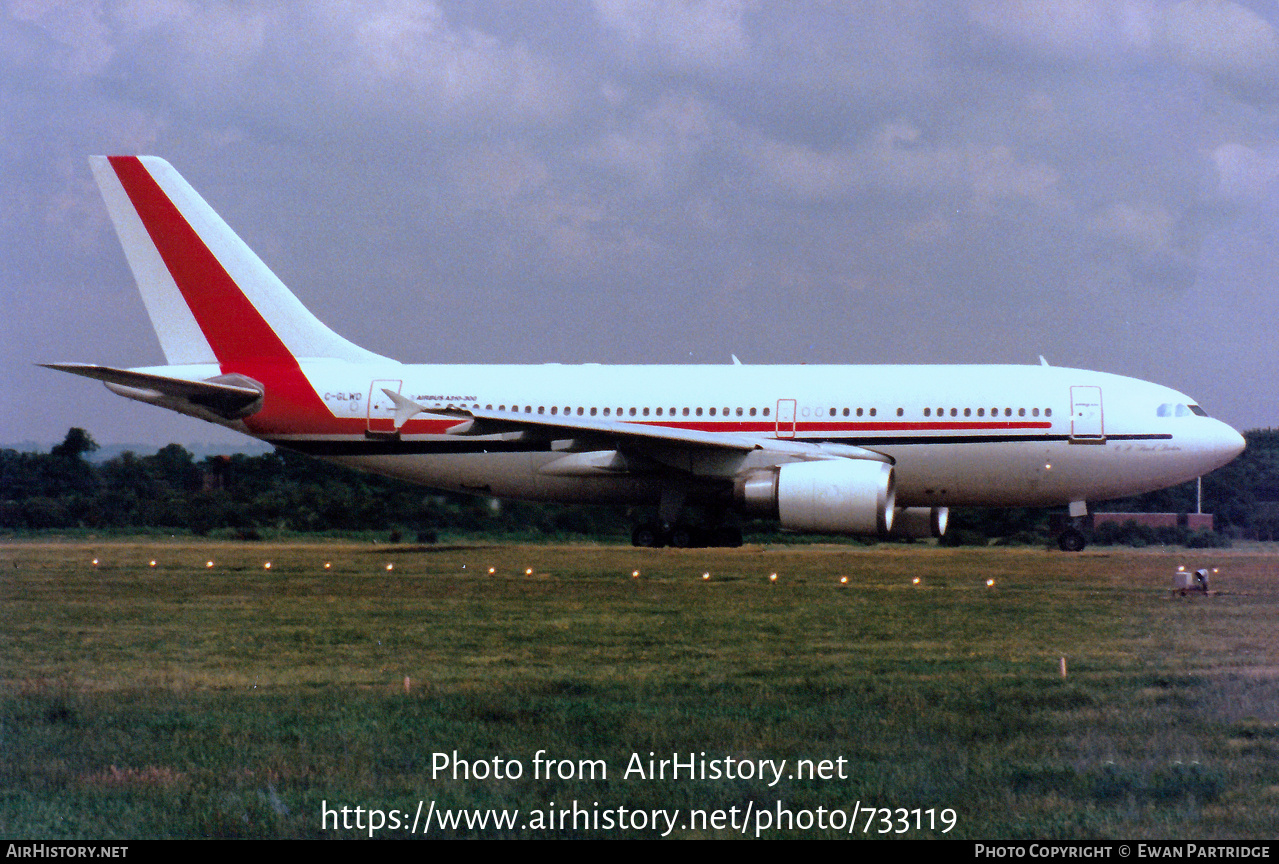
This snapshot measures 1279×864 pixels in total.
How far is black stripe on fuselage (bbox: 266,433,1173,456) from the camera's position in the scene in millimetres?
20078

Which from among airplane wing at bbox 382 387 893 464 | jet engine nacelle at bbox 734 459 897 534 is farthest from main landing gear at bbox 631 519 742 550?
jet engine nacelle at bbox 734 459 897 534

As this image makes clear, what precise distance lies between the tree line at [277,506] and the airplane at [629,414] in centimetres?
67

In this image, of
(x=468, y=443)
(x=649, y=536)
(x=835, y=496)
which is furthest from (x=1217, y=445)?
(x=468, y=443)

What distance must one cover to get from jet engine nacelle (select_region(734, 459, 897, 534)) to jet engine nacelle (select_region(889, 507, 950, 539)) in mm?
3671

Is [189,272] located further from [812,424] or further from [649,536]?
[812,424]

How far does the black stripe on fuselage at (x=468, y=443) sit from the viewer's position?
20.1 metres

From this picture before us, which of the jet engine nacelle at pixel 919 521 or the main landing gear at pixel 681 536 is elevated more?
the jet engine nacelle at pixel 919 521

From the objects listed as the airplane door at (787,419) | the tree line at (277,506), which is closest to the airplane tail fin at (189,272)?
the tree line at (277,506)

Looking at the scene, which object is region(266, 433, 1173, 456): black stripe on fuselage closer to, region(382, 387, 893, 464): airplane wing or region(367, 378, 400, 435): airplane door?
region(367, 378, 400, 435): airplane door

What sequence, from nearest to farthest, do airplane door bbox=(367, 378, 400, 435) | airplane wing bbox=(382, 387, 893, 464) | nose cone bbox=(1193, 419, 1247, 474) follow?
airplane wing bbox=(382, 387, 893, 464), nose cone bbox=(1193, 419, 1247, 474), airplane door bbox=(367, 378, 400, 435)

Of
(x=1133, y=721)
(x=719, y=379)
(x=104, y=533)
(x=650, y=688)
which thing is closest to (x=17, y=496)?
(x=104, y=533)

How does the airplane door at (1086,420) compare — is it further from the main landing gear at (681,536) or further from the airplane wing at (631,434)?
the main landing gear at (681,536)

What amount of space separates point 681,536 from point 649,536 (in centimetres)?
69

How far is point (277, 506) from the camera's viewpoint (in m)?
24.9
